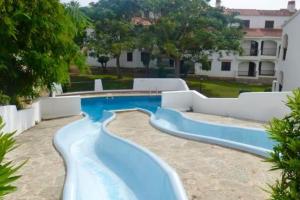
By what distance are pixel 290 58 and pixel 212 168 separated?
17.5 m

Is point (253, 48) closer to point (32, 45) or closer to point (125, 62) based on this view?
point (125, 62)

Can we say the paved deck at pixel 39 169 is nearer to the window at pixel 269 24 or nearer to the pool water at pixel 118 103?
the pool water at pixel 118 103

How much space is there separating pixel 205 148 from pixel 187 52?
73.0 feet

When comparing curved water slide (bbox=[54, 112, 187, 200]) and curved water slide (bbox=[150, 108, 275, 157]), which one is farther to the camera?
curved water slide (bbox=[150, 108, 275, 157])

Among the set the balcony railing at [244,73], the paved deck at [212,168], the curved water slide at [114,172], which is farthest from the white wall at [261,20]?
the curved water slide at [114,172]

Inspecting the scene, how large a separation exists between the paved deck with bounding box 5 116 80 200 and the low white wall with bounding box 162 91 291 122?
421 inches

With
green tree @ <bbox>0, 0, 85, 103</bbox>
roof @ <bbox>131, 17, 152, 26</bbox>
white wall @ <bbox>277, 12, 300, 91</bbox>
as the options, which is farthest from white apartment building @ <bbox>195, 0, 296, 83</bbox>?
green tree @ <bbox>0, 0, 85, 103</bbox>

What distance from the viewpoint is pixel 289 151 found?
3.63 metres

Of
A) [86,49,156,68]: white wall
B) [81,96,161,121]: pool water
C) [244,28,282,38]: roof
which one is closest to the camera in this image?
[81,96,161,121]: pool water

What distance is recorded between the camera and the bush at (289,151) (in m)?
3.47

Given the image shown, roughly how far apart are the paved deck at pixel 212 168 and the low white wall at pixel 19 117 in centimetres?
508

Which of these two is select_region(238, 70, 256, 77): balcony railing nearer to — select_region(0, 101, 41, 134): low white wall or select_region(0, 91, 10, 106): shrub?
select_region(0, 101, 41, 134): low white wall

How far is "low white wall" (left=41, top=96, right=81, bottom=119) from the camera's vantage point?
18.6m

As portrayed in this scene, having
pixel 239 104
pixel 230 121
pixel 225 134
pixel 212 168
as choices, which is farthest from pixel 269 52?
pixel 212 168
